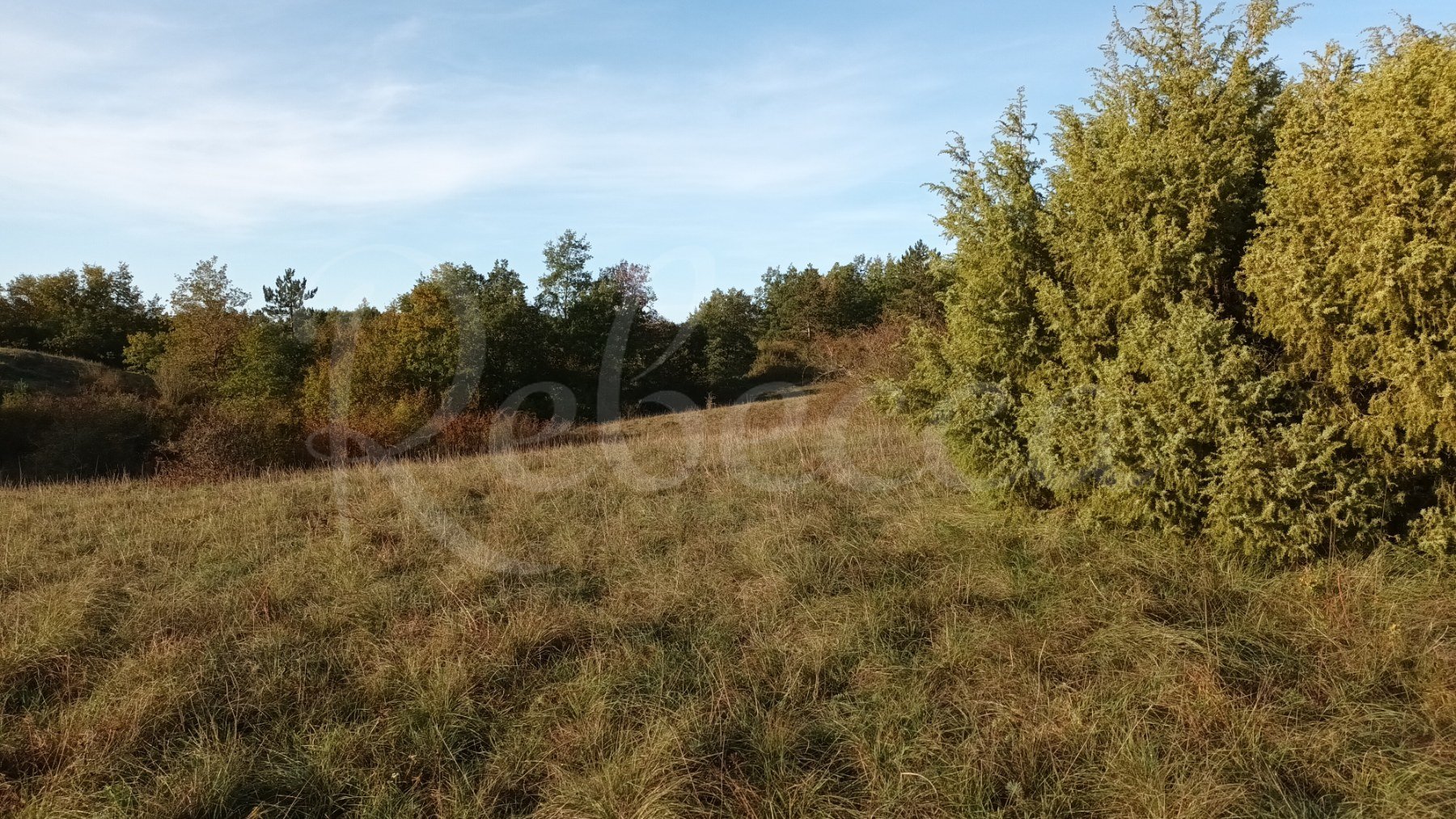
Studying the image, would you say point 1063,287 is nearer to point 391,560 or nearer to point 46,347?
point 391,560

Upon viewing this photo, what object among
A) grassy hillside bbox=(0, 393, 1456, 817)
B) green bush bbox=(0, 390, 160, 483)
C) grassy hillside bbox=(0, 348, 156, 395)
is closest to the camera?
grassy hillside bbox=(0, 393, 1456, 817)

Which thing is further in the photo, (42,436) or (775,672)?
(42,436)

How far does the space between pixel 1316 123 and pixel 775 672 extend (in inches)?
193

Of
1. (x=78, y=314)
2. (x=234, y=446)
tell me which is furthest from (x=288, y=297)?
(x=234, y=446)

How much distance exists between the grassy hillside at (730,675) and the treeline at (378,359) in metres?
8.78

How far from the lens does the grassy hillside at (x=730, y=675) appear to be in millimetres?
3176

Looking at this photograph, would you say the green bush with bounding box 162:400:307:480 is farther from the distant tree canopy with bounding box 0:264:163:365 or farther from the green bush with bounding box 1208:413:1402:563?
the distant tree canopy with bounding box 0:264:163:365

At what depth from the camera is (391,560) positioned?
6.28 meters

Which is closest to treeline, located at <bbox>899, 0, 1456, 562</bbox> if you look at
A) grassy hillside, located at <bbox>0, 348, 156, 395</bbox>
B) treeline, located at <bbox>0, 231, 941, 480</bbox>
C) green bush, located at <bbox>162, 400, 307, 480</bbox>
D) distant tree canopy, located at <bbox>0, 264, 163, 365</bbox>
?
treeline, located at <bbox>0, 231, 941, 480</bbox>

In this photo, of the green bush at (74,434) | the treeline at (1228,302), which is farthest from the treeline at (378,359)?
the treeline at (1228,302)

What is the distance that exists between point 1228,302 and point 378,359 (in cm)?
2486

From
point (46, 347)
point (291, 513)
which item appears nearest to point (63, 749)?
point (291, 513)

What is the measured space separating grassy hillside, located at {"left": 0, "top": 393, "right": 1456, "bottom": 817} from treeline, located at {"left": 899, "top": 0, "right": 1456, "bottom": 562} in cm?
52

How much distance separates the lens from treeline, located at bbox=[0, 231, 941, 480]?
19969 mm
